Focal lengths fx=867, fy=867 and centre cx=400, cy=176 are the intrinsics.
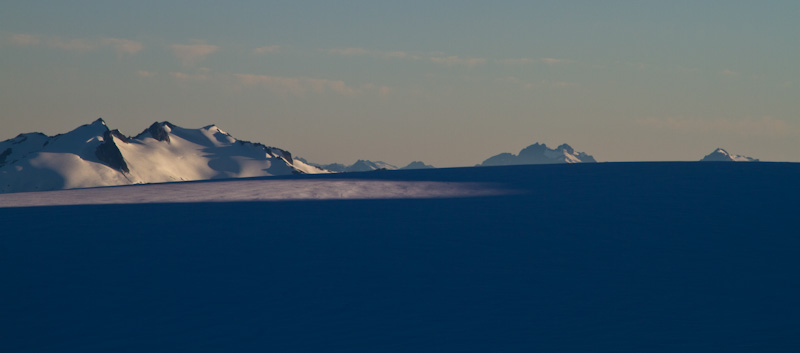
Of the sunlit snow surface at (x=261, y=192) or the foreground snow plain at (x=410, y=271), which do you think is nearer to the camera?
the foreground snow plain at (x=410, y=271)

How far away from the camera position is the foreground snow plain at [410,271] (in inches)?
538

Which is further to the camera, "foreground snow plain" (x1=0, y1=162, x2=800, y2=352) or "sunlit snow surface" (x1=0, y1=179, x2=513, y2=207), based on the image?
"sunlit snow surface" (x1=0, y1=179, x2=513, y2=207)

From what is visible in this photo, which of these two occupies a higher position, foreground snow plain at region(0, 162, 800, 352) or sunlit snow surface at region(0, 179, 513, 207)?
sunlit snow surface at region(0, 179, 513, 207)

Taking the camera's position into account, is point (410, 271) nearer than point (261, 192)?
Yes

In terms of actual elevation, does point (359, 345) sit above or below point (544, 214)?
below

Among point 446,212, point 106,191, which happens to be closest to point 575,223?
point 446,212

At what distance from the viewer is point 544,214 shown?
23.3 m

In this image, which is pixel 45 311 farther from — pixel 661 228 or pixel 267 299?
pixel 661 228

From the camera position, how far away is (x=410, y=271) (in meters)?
17.2

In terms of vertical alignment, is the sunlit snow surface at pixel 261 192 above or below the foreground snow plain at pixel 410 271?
above

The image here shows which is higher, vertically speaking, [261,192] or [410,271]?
[261,192]

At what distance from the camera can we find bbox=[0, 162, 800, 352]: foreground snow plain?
1366cm

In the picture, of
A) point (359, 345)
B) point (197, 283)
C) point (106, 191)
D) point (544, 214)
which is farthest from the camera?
point (106, 191)

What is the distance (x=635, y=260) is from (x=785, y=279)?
289 centimetres
